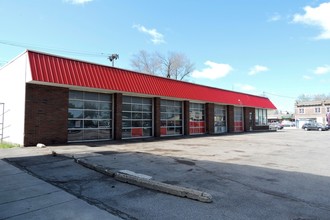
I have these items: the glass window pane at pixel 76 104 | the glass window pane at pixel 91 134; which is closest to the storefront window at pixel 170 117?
the glass window pane at pixel 91 134

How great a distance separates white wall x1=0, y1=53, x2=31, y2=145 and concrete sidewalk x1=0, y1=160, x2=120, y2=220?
8.66 meters

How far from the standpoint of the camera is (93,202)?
5.70m

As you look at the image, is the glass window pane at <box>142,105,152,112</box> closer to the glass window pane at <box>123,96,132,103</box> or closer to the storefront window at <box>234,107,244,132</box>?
the glass window pane at <box>123,96,132,103</box>

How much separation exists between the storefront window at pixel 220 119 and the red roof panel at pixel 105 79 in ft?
9.42

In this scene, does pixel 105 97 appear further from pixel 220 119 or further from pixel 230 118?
pixel 230 118

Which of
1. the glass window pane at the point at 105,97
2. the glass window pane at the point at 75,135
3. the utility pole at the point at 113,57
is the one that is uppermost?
the utility pole at the point at 113,57

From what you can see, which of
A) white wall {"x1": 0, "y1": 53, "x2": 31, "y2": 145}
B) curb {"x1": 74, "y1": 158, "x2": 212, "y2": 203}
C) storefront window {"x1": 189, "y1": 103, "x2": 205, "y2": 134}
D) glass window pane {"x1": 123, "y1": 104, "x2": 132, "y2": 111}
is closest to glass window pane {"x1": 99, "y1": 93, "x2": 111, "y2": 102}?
glass window pane {"x1": 123, "y1": 104, "x2": 132, "y2": 111}

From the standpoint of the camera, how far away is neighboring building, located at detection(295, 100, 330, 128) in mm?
68250

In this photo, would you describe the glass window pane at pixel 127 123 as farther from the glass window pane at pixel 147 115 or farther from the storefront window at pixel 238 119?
the storefront window at pixel 238 119

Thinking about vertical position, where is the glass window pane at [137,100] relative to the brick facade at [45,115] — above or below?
above

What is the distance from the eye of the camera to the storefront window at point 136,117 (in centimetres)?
2071

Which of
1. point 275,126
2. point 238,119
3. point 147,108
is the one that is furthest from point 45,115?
point 275,126

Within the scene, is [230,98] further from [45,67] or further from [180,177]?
[180,177]

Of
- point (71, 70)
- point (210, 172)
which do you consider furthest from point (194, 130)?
point (210, 172)
